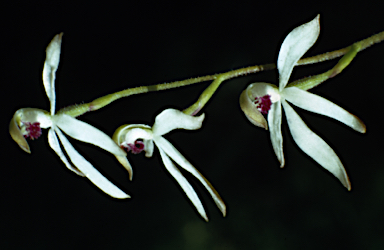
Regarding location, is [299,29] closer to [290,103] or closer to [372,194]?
[290,103]

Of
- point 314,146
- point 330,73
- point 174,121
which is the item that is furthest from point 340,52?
point 174,121

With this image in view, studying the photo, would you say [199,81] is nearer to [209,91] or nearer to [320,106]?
[209,91]

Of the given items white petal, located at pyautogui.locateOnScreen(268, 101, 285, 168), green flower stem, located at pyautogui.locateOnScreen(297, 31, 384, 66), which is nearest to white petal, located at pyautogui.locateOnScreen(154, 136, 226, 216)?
white petal, located at pyautogui.locateOnScreen(268, 101, 285, 168)

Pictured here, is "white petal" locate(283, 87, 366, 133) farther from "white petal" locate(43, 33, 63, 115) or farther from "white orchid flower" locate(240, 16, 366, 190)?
"white petal" locate(43, 33, 63, 115)

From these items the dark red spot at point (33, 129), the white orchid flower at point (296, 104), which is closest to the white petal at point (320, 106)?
the white orchid flower at point (296, 104)

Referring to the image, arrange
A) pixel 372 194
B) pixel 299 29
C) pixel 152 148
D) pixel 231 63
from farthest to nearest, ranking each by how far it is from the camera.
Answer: pixel 372 194, pixel 231 63, pixel 152 148, pixel 299 29

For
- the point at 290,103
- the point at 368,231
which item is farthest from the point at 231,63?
the point at 368,231

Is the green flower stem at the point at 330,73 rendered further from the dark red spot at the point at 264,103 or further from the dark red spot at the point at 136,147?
the dark red spot at the point at 136,147
